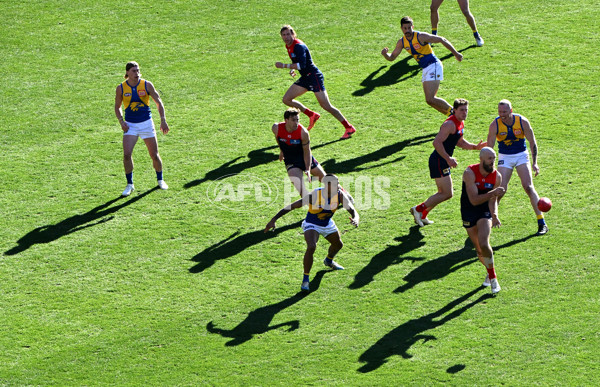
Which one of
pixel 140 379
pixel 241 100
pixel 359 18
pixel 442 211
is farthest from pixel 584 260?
pixel 359 18

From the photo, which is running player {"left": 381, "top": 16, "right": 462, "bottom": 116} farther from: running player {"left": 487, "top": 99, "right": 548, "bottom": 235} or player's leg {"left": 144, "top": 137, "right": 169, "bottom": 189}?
player's leg {"left": 144, "top": 137, "right": 169, "bottom": 189}

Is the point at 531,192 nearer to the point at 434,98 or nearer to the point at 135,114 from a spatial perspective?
the point at 434,98

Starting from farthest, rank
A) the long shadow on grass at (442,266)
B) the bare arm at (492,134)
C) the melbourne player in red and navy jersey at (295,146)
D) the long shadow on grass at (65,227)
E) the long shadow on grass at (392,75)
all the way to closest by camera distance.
→ the long shadow on grass at (392,75), the long shadow on grass at (65,227), the melbourne player in red and navy jersey at (295,146), the bare arm at (492,134), the long shadow on grass at (442,266)

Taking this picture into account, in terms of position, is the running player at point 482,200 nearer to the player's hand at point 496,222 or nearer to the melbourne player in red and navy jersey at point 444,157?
the player's hand at point 496,222

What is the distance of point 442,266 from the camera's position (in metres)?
12.4

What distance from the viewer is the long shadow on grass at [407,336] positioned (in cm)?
1062

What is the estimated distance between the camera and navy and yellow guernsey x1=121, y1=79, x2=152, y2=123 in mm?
14469

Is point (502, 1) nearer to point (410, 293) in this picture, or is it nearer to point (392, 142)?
point (392, 142)

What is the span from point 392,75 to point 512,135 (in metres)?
6.31

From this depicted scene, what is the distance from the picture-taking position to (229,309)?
38.6 feet

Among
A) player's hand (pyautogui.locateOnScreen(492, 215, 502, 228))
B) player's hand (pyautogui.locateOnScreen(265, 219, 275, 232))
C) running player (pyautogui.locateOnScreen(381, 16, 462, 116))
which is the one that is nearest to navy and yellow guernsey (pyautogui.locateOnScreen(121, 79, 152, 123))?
player's hand (pyautogui.locateOnScreen(265, 219, 275, 232))

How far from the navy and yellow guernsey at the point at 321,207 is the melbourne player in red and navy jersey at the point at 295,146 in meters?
1.37

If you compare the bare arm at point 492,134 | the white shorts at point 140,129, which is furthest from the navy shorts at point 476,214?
the white shorts at point 140,129

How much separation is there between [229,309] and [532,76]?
9.94 m
